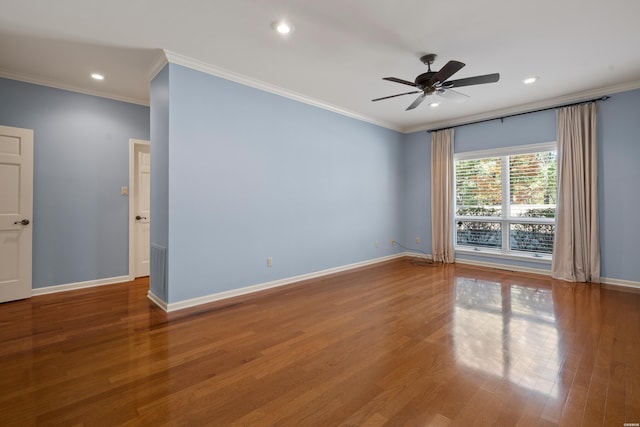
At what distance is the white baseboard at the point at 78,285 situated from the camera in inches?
154

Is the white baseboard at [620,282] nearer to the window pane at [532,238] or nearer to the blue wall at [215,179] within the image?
→ the blue wall at [215,179]

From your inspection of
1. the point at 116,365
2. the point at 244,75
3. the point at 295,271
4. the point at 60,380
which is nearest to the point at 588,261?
the point at 295,271

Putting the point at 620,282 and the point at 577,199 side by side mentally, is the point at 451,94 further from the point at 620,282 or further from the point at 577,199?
the point at 620,282

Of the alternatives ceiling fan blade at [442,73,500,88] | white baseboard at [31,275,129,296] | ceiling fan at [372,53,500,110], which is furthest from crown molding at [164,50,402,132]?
white baseboard at [31,275,129,296]

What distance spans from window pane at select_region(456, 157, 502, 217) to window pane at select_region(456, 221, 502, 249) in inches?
7.9

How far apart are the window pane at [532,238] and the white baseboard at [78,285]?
21.7ft

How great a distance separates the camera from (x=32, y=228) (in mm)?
3838

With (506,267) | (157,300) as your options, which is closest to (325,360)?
(157,300)

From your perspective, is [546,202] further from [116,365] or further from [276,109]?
[116,365]

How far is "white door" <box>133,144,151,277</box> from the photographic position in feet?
15.9

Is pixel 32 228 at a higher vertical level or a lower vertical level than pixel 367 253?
higher

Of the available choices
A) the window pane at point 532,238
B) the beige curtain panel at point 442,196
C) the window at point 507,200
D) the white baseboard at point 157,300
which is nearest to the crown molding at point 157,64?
the white baseboard at point 157,300

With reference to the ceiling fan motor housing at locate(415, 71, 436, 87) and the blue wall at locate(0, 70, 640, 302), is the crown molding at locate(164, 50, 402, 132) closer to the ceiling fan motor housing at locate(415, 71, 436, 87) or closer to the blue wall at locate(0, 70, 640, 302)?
the blue wall at locate(0, 70, 640, 302)

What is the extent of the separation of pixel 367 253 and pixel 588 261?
135 inches
